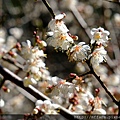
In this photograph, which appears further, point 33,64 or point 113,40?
point 113,40

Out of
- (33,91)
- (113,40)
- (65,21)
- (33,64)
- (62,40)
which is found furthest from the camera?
(65,21)

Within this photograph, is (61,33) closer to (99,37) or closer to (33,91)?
(99,37)

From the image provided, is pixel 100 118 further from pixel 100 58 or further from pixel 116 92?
pixel 116 92

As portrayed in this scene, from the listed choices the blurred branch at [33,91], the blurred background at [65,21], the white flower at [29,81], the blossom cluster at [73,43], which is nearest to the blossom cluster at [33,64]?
the white flower at [29,81]

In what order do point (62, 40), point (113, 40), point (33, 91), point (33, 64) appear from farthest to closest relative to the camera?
point (113, 40), point (33, 91), point (33, 64), point (62, 40)

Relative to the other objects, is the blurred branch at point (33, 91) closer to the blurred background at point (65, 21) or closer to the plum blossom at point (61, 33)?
the plum blossom at point (61, 33)

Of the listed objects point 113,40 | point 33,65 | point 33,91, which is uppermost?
point 113,40

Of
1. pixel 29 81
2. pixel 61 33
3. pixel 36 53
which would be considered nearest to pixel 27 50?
pixel 36 53
